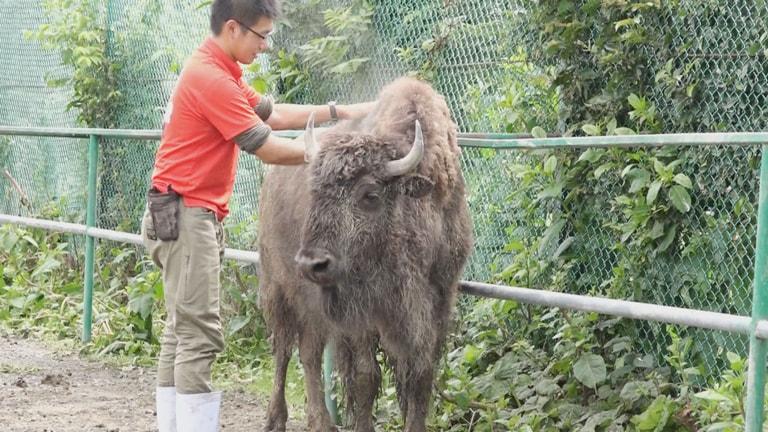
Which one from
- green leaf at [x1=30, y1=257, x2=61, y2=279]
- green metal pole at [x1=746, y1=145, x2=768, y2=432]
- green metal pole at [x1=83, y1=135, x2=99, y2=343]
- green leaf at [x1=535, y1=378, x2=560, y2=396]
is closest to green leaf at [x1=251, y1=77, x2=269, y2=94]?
green metal pole at [x1=83, y1=135, x2=99, y2=343]

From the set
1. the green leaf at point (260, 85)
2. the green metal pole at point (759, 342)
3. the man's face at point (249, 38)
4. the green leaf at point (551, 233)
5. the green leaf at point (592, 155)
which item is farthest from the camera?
the green leaf at point (260, 85)

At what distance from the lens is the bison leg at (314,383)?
6541mm

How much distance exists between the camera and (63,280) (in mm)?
11109

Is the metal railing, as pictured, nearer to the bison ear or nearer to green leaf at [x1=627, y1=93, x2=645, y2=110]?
the bison ear

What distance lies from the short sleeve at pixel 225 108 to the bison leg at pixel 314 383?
5.20 ft

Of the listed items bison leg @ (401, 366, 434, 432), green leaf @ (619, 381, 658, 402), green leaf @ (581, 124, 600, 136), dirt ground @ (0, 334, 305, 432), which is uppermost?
green leaf @ (581, 124, 600, 136)

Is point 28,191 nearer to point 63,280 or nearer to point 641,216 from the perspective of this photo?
point 63,280

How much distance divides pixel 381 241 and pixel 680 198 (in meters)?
1.66

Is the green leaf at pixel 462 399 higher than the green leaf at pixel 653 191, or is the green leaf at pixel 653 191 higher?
the green leaf at pixel 653 191

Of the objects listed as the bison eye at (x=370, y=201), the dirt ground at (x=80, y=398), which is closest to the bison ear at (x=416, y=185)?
the bison eye at (x=370, y=201)

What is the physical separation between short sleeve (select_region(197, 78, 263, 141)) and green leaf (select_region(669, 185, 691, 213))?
2.27m

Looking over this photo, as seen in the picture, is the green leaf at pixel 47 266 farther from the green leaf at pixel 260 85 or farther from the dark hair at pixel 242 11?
the dark hair at pixel 242 11

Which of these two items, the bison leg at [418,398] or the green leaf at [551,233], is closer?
the bison leg at [418,398]

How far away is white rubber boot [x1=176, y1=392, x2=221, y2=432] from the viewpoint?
18.2ft
